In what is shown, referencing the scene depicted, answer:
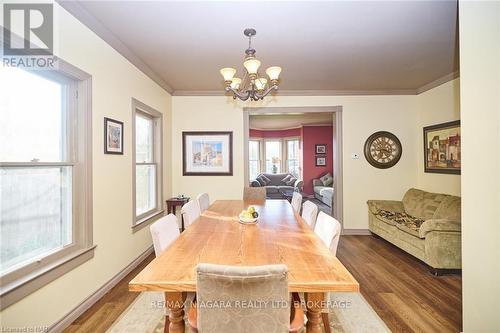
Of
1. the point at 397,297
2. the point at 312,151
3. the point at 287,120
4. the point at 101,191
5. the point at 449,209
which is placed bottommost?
the point at 397,297

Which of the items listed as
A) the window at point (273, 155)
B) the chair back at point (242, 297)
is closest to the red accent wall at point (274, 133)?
the window at point (273, 155)

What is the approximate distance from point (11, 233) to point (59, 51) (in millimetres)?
1357

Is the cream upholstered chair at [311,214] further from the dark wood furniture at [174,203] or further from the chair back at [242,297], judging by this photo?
the dark wood furniture at [174,203]

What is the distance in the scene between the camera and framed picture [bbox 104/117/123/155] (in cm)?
257

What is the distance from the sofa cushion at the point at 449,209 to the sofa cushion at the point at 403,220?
25 cm

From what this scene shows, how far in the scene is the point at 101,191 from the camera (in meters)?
2.49

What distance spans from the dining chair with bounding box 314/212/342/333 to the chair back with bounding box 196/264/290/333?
703 millimetres

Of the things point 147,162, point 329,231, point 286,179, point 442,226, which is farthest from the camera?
point 286,179

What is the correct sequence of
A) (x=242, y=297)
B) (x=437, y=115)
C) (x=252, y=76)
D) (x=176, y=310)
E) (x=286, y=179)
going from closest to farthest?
1. (x=242, y=297)
2. (x=176, y=310)
3. (x=252, y=76)
4. (x=437, y=115)
5. (x=286, y=179)

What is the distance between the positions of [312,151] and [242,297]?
8.02 meters

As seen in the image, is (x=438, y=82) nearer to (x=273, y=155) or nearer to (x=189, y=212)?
(x=189, y=212)

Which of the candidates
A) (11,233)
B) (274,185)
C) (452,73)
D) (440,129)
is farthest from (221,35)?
(274,185)

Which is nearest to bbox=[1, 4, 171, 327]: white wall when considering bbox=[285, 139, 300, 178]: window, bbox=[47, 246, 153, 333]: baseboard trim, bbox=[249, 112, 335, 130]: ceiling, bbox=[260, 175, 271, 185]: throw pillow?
bbox=[47, 246, 153, 333]: baseboard trim

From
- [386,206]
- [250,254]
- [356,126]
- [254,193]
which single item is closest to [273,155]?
[356,126]
